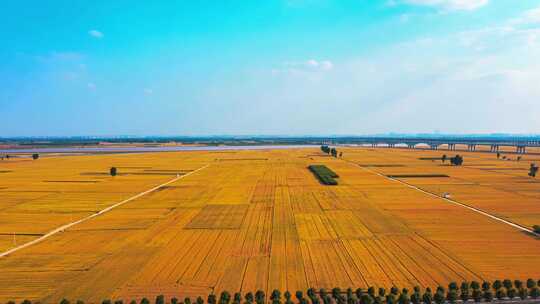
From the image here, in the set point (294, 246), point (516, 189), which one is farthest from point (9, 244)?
point (516, 189)

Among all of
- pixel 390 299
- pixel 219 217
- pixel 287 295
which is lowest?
pixel 219 217

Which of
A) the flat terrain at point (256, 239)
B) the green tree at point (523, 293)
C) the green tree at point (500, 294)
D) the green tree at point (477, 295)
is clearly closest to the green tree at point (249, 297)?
the flat terrain at point (256, 239)

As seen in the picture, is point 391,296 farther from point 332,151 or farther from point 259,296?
point 332,151

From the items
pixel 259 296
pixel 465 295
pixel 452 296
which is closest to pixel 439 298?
pixel 452 296

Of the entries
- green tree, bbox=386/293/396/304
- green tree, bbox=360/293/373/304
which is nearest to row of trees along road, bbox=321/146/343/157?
green tree, bbox=386/293/396/304

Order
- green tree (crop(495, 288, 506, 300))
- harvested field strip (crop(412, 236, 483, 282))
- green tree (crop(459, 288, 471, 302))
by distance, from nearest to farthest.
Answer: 1. green tree (crop(459, 288, 471, 302))
2. green tree (crop(495, 288, 506, 300))
3. harvested field strip (crop(412, 236, 483, 282))

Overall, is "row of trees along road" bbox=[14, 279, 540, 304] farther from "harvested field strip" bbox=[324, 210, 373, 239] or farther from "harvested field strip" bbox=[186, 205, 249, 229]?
"harvested field strip" bbox=[186, 205, 249, 229]
